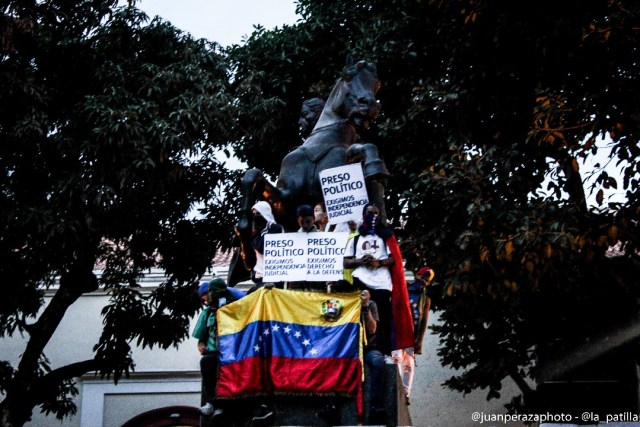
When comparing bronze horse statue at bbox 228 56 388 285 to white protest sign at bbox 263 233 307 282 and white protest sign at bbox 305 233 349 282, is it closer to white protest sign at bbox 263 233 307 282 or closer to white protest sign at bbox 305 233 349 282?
white protest sign at bbox 263 233 307 282

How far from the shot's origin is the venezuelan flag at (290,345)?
8484mm

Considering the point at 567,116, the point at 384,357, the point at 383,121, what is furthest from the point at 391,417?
the point at 383,121

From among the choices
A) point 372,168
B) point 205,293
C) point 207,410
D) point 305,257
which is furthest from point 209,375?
point 372,168

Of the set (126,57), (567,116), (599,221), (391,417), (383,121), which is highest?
(126,57)

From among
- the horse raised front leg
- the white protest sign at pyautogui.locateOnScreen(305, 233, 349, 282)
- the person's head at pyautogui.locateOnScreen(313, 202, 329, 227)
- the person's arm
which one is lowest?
the person's arm

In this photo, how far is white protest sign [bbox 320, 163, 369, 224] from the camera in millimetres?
9289

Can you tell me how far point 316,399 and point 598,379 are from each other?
376 inches

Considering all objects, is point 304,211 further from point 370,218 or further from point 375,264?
point 375,264

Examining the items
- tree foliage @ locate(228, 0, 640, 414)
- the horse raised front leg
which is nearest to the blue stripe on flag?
the horse raised front leg

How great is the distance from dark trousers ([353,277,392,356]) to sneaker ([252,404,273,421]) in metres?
1.21

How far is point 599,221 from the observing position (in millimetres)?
14086

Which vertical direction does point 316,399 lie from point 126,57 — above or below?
below

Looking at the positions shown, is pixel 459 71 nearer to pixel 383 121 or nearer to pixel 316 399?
pixel 383 121

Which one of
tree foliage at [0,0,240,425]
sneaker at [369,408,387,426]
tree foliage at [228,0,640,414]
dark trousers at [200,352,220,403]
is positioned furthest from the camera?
tree foliage at [0,0,240,425]
